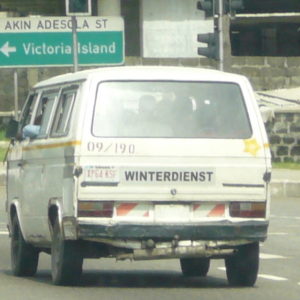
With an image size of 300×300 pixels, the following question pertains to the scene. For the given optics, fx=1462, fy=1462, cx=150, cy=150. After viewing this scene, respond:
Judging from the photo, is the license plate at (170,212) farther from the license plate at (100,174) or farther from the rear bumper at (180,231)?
the license plate at (100,174)

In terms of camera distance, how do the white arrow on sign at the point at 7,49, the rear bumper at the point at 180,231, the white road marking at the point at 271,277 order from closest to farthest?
the rear bumper at the point at 180,231 < the white road marking at the point at 271,277 < the white arrow on sign at the point at 7,49

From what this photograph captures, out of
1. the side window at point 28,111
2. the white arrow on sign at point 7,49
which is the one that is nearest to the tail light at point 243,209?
the side window at point 28,111

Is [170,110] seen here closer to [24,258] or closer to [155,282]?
[155,282]

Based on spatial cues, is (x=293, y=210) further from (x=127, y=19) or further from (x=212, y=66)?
(x=127, y=19)

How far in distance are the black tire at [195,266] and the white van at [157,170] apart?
1.16 metres

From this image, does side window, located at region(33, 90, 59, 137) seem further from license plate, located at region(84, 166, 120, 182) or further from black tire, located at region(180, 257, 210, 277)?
black tire, located at region(180, 257, 210, 277)

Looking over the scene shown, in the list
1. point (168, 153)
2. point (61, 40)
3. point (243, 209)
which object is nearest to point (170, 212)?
point (168, 153)

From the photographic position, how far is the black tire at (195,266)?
1403cm

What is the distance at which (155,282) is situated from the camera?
13359 millimetres

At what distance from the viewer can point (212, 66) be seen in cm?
3691

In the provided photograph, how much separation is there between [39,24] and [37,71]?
12070 mm

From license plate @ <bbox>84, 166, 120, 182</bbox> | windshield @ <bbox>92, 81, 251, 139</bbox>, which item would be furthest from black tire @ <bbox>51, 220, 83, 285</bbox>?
windshield @ <bbox>92, 81, 251, 139</bbox>

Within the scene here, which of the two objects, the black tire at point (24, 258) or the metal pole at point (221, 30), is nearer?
the black tire at point (24, 258)

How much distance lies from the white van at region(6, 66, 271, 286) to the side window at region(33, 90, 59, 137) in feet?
1.51
